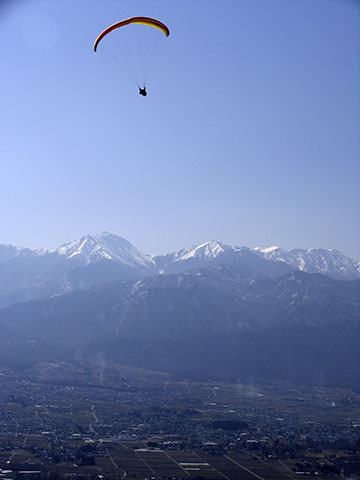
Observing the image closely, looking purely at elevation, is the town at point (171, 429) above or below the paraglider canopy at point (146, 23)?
below

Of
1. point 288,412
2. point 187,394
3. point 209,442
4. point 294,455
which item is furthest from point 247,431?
point 187,394

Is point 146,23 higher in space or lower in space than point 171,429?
higher

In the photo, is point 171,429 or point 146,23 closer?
point 146,23

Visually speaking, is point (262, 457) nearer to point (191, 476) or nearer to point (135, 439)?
point (191, 476)

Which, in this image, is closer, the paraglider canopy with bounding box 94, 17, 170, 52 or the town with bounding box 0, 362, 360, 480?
the paraglider canopy with bounding box 94, 17, 170, 52

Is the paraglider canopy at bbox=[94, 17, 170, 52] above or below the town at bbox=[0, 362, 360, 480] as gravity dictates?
above

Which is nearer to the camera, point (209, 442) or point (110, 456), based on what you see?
point (110, 456)

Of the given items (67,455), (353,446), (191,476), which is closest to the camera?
(191,476)

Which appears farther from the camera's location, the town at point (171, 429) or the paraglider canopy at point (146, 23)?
the town at point (171, 429)

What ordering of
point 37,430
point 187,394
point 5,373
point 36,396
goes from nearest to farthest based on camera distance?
point 37,430, point 36,396, point 187,394, point 5,373

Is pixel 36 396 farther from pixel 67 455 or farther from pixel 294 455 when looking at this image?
pixel 294 455

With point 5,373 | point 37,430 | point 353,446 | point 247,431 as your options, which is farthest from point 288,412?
point 5,373
